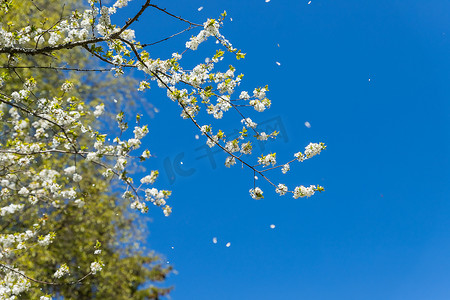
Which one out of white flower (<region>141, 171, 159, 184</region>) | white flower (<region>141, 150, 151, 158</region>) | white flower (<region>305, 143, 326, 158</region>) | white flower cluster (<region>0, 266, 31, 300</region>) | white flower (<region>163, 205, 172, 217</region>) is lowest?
white flower cluster (<region>0, 266, 31, 300</region>)

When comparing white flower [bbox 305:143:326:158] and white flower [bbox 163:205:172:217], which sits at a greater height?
white flower [bbox 305:143:326:158]

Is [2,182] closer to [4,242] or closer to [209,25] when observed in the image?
[4,242]

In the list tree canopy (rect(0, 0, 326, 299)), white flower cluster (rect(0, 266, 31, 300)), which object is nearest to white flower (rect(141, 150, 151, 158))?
tree canopy (rect(0, 0, 326, 299))

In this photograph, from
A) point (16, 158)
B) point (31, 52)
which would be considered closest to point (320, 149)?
point (31, 52)

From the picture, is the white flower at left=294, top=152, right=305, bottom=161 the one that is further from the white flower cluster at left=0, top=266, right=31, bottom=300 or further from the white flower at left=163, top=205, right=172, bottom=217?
the white flower cluster at left=0, top=266, right=31, bottom=300

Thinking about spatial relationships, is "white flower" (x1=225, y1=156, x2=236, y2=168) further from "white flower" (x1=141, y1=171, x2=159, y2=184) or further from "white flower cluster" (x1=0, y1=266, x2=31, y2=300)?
"white flower cluster" (x1=0, y1=266, x2=31, y2=300)

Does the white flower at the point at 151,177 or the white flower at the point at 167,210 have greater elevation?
the white flower at the point at 151,177

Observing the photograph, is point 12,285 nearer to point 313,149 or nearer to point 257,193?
point 257,193

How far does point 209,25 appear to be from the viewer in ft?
11.1

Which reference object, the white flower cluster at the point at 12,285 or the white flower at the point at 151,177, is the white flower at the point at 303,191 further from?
the white flower cluster at the point at 12,285

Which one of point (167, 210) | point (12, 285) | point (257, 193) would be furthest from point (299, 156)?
point (12, 285)

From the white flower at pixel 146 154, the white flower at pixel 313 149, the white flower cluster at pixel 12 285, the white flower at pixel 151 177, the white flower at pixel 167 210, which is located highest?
the white flower at pixel 313 149

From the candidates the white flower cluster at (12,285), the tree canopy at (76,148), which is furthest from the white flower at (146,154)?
the white flower cluster at (12,285)

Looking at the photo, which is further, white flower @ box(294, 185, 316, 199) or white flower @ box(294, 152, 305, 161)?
white flower @ box(294, 152, 305, 161)
